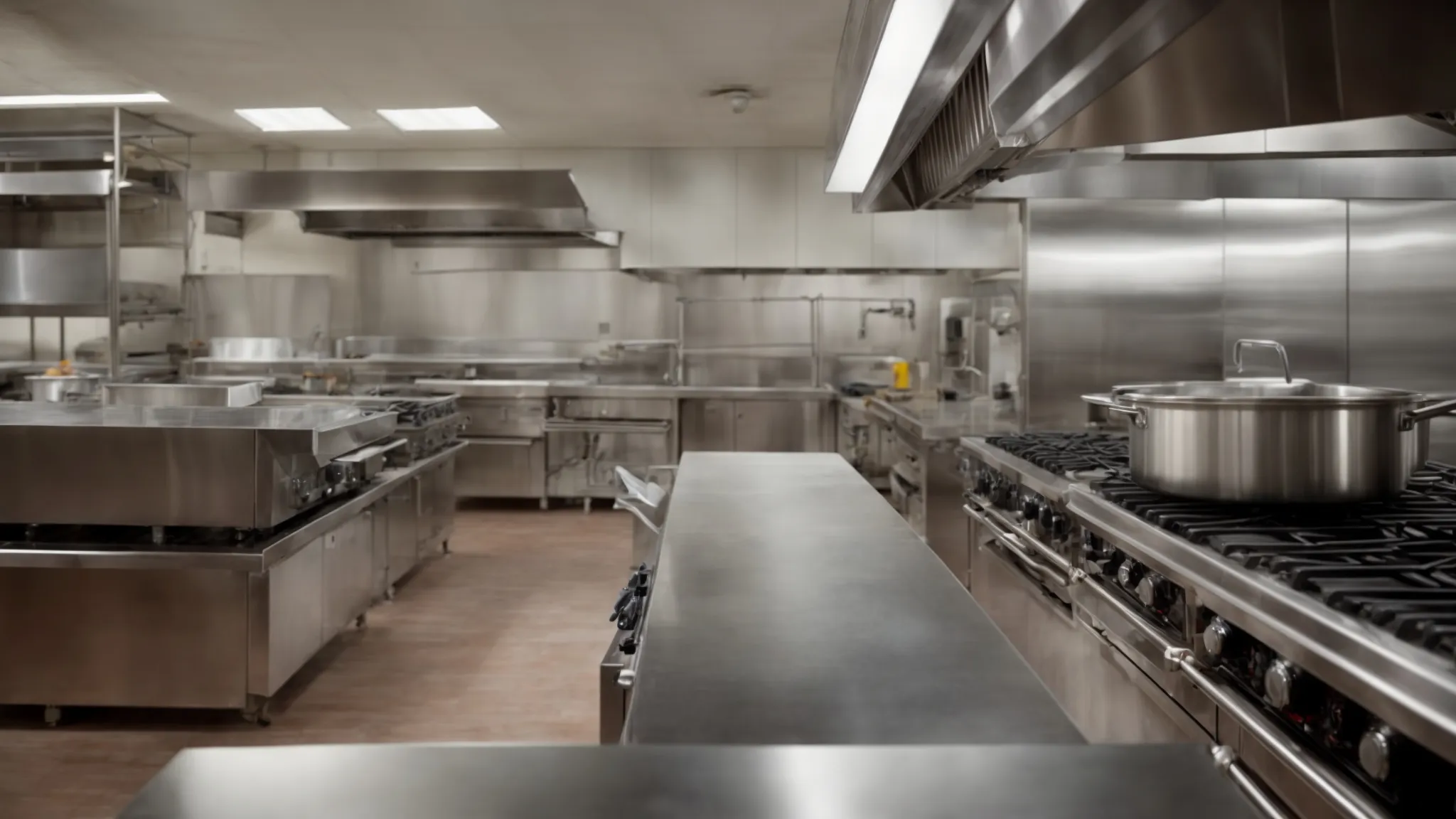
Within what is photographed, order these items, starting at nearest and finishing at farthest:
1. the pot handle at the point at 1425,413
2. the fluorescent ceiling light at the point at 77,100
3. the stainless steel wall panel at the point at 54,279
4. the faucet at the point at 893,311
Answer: the pot handle at the point at 1425,413 < the fluorescent ceiling light at the point at 77,100 < the stainless steel wall panel at the point at 54,279 < the faucet at the point at 893,311

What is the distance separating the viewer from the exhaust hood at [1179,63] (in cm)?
106

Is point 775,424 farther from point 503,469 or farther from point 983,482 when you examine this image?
point 983,482

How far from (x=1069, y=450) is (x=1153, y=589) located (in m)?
1.21

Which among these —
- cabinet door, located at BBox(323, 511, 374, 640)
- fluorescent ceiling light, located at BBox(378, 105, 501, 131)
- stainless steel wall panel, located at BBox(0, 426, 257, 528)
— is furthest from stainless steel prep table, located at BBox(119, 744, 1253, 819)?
fluorescent ceiling light, located at BBox(378, 105, 501, 131)

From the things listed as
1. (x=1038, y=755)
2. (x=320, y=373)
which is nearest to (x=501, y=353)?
(x=320, y=373)

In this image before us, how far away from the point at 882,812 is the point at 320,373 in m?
6.99

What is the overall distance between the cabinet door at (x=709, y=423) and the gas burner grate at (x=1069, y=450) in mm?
3599

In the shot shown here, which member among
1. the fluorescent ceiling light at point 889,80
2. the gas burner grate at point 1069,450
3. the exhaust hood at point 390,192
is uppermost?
the exhaust hood at point 390,192

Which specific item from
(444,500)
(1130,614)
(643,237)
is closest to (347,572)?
(444,500)

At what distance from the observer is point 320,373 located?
23.1 ft

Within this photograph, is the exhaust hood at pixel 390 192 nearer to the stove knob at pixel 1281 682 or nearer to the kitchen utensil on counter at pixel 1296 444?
the kitchen utensil on counter at pixel 1296 444

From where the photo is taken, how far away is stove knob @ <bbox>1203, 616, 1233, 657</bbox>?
1.61 meters

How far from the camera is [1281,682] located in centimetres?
141

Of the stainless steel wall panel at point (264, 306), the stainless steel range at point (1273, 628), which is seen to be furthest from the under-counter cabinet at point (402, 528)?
the stainless steel wall panel at point (264, 306)
